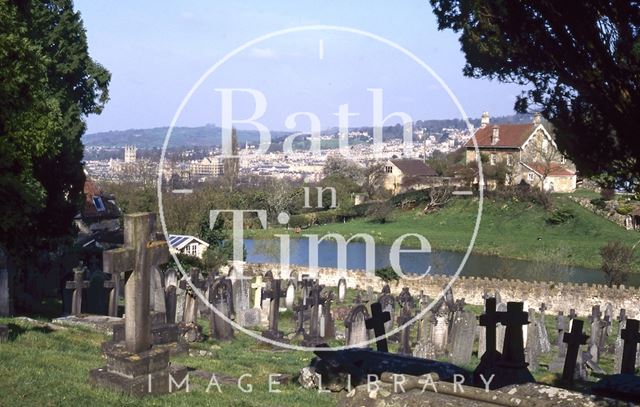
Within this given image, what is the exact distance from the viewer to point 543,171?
56844mm

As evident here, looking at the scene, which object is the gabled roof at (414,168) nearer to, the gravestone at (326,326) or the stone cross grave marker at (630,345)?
the gravestone at (326,326)

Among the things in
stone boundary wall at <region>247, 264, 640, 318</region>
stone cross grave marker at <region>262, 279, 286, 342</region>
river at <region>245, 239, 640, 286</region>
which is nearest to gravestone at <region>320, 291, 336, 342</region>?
stone cross grave marker at <region>262, 279, 286, 342</region>

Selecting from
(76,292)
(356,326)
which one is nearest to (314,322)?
(356,326)

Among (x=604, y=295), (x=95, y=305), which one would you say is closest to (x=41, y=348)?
(x=95, y=305)

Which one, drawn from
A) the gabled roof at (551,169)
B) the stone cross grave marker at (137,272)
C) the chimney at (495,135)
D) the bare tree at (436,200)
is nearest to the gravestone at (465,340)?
the stone cross grave marker at (137,272)

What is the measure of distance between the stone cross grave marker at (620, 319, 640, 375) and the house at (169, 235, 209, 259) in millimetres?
18816

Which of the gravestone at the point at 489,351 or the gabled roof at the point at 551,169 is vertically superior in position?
the gabled roof at the point at 551,169

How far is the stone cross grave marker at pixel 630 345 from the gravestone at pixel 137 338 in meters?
6.72

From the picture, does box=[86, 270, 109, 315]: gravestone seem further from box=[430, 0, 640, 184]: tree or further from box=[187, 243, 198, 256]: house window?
box=[187, 243, 198, 256]: house window

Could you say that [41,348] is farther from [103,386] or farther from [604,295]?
[604,295]

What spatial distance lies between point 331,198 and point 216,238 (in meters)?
18.9

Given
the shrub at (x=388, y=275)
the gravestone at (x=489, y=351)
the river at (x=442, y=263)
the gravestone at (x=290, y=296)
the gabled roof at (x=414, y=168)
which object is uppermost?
the gabled roof at (x=414, y=168)

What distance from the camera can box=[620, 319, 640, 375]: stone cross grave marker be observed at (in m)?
11.3

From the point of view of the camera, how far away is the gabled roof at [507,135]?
208 feet
